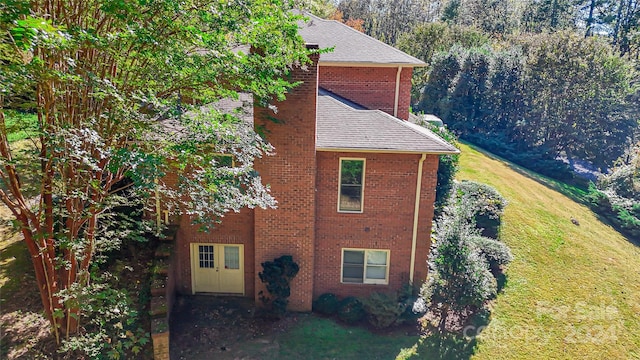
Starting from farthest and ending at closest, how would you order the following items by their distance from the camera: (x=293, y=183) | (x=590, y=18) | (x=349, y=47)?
1. (x=590, y=18)
2. (x=349, y=47)
3. (x=293, y=183)

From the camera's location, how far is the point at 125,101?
7.31 metres

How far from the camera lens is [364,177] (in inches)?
498

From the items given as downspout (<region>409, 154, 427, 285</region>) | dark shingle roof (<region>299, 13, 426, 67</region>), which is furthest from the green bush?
dark shingle roof (<region>299, 13, 426, 67</region>)

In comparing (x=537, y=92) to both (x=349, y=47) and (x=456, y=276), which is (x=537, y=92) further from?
(x=456, y=276)

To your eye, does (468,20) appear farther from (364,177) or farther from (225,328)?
(225,328)

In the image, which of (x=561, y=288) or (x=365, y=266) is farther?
(x=561, y=288)

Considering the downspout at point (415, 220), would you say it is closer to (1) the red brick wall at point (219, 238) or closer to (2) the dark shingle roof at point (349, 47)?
(1) the red brick wall at point (219, 238)

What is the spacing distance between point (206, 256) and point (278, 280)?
2.69 m

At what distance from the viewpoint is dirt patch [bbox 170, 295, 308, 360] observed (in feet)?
35.0

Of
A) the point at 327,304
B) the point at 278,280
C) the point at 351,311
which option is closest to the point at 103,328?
the point at 278,280

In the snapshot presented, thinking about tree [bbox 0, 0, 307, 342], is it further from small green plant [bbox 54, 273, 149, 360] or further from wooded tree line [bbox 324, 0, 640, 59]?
wooded tree line [bbox 324, 0, 640, 59]

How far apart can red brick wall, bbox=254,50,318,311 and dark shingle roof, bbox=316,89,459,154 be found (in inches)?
32.9

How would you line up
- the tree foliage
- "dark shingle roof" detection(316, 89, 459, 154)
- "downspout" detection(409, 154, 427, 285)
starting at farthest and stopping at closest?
the tree foliage, "downspout" detection(409, 154, 427, 285), "dark shingle roof" detection(316, 89, 459, 154)

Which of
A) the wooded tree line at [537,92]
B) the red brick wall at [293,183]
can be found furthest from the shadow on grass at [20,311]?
the wooded tree line at [537,92]
